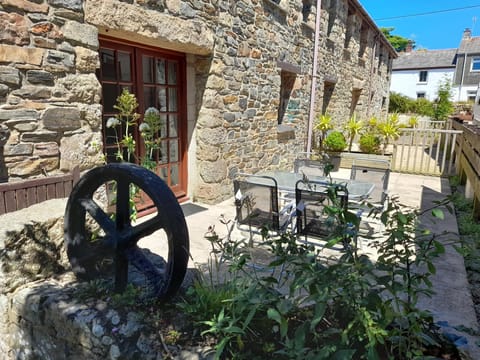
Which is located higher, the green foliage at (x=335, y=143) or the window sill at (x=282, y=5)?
the window sill at (x=282, y=5)

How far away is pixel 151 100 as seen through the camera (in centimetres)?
447

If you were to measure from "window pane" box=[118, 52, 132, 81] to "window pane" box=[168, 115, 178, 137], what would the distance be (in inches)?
33.8

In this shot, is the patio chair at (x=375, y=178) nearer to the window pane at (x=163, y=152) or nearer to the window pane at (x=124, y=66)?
the window pane at (x=163, y=152)

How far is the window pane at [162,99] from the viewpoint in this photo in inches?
180

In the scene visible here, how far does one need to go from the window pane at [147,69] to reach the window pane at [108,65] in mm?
454

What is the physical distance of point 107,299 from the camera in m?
2.01

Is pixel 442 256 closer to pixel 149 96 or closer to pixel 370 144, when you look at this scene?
pixel 149 96

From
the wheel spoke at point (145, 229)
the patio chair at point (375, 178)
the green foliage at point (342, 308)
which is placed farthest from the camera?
the patio chair at point (375, 178)

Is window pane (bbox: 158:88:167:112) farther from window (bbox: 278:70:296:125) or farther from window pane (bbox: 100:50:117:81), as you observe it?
window (bbox: 278:70:296:125)

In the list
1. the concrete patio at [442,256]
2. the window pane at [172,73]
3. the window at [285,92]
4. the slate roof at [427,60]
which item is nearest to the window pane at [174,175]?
the concrete patio at [442,256]

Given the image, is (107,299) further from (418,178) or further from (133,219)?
(418,178)

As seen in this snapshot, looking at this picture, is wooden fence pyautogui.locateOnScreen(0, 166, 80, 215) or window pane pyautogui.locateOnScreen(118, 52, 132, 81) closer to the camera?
wooden fence pyautogui.locateOnScreen(0, 166, 80, 215)

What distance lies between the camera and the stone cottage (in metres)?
2.88

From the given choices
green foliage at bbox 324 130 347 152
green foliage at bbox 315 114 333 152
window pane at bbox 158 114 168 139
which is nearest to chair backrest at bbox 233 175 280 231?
window pane at bbox 158 114 168 139
